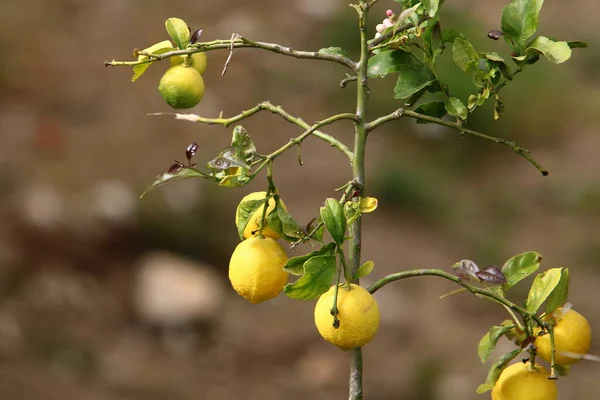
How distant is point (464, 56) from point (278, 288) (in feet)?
0.82

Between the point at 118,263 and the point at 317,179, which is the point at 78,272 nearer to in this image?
the point at 118,263

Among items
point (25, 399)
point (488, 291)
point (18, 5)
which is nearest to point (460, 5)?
point (18, 5)

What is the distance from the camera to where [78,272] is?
283cm

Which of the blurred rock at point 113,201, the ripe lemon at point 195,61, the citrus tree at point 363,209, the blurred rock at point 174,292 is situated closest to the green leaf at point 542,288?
the citrus tree at point 363,209

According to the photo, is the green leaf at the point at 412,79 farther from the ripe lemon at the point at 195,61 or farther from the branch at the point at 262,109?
the ripe lemon at the point at 195,61

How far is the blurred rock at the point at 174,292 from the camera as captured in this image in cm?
269

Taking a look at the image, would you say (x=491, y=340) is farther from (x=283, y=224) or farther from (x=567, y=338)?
(x=283, y=224)

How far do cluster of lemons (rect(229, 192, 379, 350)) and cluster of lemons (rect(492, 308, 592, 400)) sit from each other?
13 centimetres

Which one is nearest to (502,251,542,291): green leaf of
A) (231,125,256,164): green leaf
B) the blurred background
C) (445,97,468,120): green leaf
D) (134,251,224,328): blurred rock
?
(445,97,468,120): green leaf

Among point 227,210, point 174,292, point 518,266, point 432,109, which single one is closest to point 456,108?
point 432,109

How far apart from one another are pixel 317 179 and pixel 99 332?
92 centimetres

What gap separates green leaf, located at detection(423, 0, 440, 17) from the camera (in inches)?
28.4

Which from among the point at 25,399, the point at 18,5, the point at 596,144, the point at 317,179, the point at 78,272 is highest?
the point at 18,5

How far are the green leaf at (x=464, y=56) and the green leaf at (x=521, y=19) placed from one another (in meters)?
0.05
